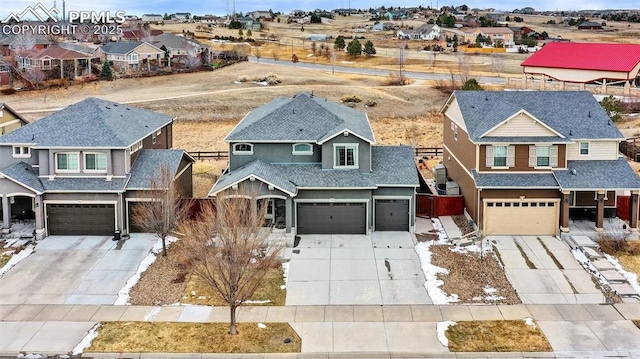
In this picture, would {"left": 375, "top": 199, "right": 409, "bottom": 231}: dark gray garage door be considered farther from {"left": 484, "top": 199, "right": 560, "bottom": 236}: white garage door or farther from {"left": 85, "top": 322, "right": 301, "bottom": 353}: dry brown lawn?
{"left": 85, "top": 322, "right": 301, "bottom": 353}: dry brown lawn

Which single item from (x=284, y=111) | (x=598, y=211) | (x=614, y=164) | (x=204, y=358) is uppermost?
(x=284, y=111)

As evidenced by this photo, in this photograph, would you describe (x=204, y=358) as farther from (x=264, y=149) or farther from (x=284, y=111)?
(x=284, y=111)

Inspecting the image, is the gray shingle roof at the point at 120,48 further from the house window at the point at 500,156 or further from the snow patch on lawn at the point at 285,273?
the snow patch on lawn at the point at 285,273

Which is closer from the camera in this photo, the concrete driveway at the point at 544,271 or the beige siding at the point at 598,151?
the concrete driveway at the point at 544,271

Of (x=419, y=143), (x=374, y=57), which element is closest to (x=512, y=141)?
(x=419, y=143)

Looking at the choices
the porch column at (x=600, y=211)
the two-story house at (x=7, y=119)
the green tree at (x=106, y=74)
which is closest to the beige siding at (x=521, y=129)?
the porch column at (x=600, y=211)

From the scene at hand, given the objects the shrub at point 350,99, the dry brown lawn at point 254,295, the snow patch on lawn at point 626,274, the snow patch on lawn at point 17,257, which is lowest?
the dry brown lawn at point 254,295
